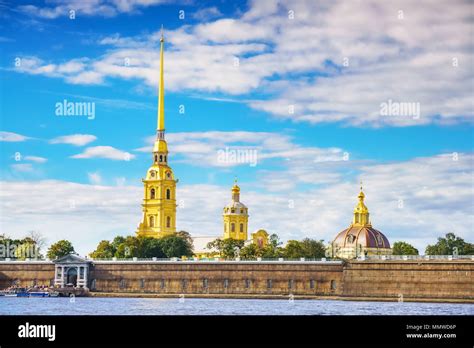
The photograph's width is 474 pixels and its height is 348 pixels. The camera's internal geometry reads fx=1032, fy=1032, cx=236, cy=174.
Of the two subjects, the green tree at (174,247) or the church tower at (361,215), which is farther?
the church tower at (361,215)

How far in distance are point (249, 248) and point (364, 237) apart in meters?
27.3

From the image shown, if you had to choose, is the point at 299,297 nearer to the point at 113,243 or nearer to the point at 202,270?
the point at 202,270

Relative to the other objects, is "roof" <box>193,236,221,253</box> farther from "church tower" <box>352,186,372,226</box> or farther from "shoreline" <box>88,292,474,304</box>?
"shoreline" <box>88,292,474,304</box>

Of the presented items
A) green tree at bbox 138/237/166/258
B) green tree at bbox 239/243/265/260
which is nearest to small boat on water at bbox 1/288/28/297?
green tree at bbox 138/237/166/258

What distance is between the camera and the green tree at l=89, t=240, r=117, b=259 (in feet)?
392

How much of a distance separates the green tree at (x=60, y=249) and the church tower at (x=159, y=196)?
1557 centimetres

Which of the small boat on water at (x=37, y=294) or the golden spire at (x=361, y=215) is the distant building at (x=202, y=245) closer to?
the golden spire at (x=361, y=215)

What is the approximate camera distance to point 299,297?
9200cm

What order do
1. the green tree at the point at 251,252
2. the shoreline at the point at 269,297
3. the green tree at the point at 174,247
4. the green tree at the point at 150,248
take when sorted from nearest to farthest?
1. the shoreline at the point at 269,297
2. the green tree at the point at 251,252
3. the green tree at the point at 150,248
4. the green tree at the point at 174,247

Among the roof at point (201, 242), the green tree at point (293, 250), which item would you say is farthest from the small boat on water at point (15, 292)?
the roof at point (201, 242)

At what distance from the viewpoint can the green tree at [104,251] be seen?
392 ft

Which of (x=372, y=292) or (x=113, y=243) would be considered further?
(x=113, y=243)

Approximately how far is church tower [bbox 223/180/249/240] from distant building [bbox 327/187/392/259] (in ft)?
43.0
